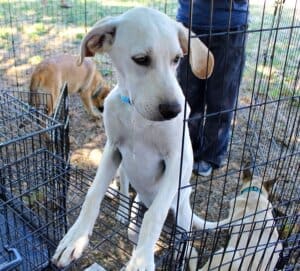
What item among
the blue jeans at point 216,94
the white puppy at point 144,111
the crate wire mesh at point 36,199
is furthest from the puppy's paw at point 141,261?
the blue jeans at point 216,94

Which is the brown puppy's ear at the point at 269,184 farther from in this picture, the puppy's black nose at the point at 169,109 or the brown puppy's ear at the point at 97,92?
the brown puppy's ear at the point at 97,92

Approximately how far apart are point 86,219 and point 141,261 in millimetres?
287

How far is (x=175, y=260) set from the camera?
1638 mm

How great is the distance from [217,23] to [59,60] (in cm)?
184

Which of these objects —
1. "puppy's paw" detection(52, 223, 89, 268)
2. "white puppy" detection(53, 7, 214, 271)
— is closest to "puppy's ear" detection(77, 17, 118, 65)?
"white puppy" detection(53, 7, 214, 271)

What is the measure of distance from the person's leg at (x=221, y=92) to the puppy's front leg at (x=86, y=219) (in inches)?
38.7

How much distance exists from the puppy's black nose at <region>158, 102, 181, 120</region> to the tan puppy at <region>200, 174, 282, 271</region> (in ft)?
1.75

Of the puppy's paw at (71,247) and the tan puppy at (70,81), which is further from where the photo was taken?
the tan puppy at (70,81)

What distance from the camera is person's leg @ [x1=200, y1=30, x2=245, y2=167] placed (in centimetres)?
269

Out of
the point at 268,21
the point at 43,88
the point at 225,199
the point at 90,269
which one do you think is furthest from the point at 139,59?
the point at 268,21

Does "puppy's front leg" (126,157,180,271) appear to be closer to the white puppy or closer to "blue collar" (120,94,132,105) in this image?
the white puppy

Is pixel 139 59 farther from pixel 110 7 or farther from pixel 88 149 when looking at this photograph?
pixel 110 7

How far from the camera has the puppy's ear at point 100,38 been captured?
1482 millimetres

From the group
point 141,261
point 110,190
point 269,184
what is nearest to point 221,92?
point 269,184
